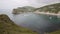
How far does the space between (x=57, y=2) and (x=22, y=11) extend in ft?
3.26

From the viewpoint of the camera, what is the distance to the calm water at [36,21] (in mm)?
3875

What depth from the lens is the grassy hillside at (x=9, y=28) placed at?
3.88 m

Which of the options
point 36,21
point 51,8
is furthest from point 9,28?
point 51,8

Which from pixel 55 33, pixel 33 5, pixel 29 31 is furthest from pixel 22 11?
pixel 55 33

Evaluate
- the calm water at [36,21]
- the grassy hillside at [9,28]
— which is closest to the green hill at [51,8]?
the calm water at [36,21]

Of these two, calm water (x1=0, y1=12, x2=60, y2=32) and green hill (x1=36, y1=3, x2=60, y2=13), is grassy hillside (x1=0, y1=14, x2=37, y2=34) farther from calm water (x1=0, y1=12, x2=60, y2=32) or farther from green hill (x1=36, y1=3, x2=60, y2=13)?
green hill (x1=36, y1=3, x2=60, y2=13)

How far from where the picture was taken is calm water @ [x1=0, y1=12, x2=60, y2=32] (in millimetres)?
3875

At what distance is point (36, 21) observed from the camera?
12.9 feet

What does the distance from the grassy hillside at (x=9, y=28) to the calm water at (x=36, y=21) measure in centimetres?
11

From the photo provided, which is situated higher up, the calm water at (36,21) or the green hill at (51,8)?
the green hill at (51,8)

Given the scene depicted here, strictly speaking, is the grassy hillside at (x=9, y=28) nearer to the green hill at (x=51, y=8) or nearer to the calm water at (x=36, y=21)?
the calm water at (x=36, y=21)

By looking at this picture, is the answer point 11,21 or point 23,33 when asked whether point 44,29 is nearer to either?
point 23,33

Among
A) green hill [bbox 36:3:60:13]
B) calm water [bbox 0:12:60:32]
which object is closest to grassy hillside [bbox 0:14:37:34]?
calm water [bbox 0:12:60:32]

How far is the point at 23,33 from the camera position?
12.7 ft
